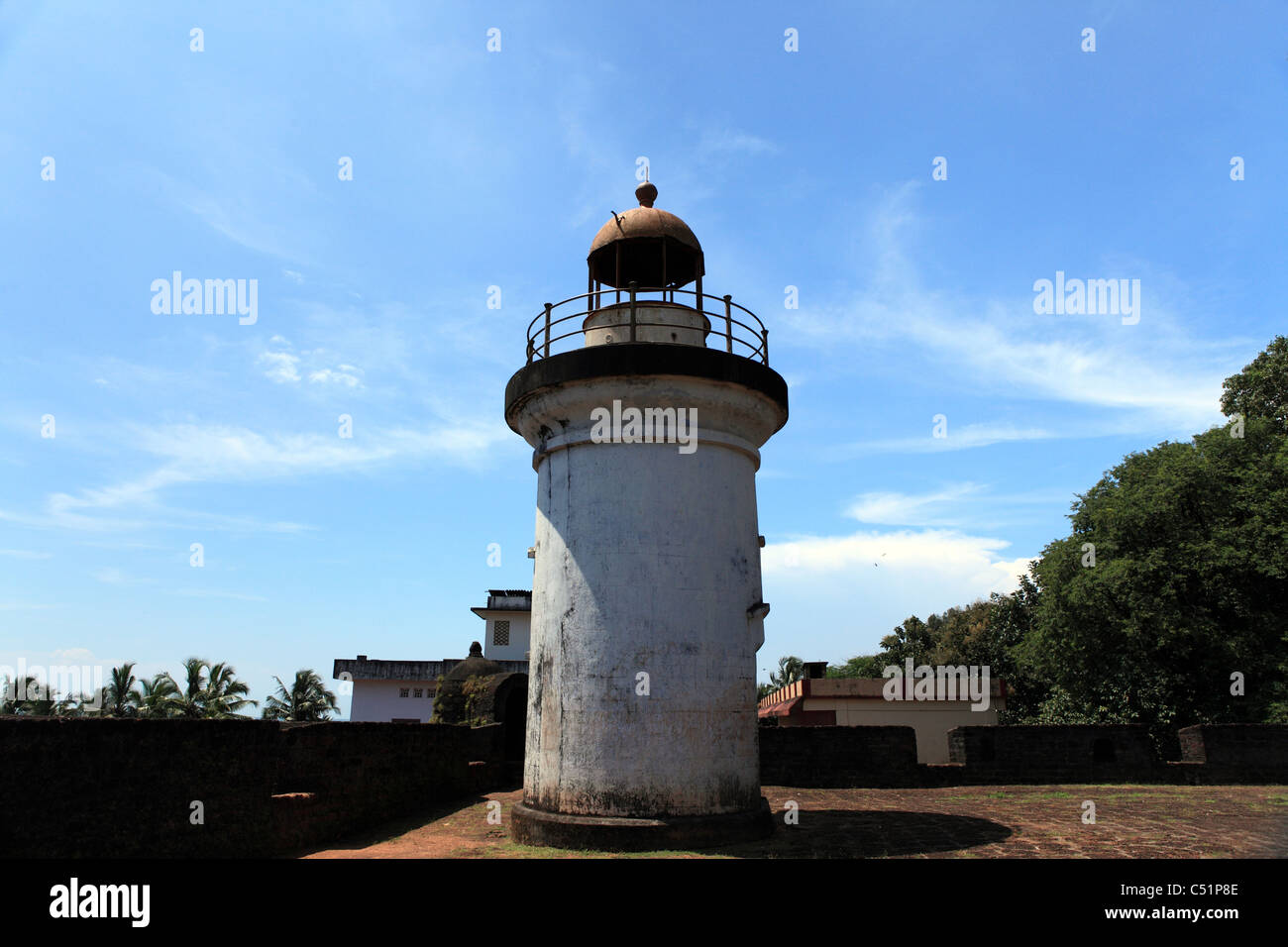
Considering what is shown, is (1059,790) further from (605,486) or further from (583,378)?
(583,378)

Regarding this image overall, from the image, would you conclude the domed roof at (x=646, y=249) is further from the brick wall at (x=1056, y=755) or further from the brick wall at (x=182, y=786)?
the brick wall at (x=1056, y=755)

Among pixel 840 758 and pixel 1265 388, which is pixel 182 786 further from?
pixel 1265 388

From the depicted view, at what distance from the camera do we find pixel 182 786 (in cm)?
809

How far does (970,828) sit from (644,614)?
5.58 m

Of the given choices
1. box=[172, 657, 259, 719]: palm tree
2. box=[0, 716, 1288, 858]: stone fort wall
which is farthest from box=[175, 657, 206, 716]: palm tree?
box=[0, 716, 1288, 858]: stone fort wall

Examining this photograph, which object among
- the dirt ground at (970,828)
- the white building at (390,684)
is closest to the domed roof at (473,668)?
the dirt ground at (970,828)

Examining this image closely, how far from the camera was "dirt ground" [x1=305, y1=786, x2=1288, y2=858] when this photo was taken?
932 cm

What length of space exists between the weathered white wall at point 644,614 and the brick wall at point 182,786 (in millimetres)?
2815

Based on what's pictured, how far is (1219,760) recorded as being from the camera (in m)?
A: 17.3

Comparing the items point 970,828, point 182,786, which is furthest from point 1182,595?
point 182,786

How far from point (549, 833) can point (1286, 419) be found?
2978 centimetres

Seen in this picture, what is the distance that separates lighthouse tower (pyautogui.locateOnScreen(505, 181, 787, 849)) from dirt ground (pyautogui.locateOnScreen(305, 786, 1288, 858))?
639mm

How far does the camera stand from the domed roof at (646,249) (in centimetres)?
1191
